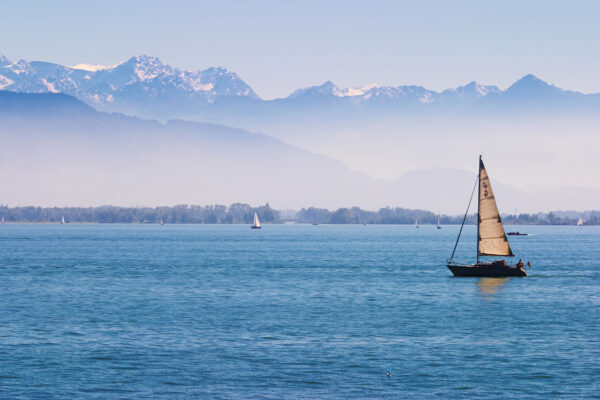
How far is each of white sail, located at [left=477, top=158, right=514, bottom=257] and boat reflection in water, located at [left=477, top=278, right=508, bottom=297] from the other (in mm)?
3930

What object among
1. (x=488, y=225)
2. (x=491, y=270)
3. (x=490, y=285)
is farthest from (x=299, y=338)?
(x=491, y=270)

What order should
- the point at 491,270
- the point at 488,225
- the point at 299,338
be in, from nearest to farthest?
the point at 299,338, the point at 488,225, the point at 491,270

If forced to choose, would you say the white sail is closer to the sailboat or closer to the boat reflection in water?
the sailboat

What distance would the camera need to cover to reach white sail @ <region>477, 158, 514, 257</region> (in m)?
107

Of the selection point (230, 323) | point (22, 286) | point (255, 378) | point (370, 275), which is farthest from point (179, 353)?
point (370, 275)

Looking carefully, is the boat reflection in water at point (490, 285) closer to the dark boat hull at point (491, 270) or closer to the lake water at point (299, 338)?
the lake water at point (299, 338)

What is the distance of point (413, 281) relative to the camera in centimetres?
11400

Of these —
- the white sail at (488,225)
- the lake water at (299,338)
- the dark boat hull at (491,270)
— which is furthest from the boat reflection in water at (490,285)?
the white sail at (488,225)

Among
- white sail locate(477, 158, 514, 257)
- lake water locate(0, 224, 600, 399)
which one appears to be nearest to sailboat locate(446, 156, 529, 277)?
white sail locate(477, 158, 514, 257)

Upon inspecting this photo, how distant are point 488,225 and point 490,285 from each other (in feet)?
25.2

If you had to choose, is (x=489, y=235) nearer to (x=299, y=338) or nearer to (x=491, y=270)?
(x=491, y=270)

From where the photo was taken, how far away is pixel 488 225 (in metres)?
107

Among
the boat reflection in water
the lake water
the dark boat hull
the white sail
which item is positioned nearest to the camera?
the lake water

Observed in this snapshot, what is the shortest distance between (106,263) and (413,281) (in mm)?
67320
